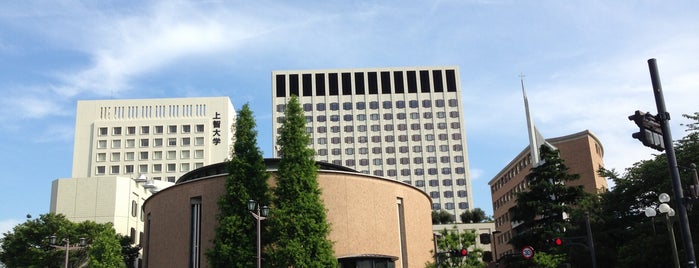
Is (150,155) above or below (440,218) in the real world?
above

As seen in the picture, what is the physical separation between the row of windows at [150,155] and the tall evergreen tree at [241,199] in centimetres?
8240

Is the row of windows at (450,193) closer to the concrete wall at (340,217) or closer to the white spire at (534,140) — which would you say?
the white spire at (534,140)

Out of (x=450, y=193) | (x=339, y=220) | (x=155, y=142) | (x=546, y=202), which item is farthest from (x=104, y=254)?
(x=450, y=193)

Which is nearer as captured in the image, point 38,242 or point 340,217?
point 340,217

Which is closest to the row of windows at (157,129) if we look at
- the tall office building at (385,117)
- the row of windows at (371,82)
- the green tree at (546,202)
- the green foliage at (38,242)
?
the tall office building at (385,117)

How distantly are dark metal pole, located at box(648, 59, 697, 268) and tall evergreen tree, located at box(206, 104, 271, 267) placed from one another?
25.4 m

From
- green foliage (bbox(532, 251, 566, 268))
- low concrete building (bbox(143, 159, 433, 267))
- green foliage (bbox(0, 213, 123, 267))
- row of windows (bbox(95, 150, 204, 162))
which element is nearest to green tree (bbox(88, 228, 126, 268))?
low concrete building (bbox(143, 159, 433, 267))

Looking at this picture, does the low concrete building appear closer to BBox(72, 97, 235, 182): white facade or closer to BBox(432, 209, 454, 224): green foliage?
BBox(432, 209, 454, 224): green foliage

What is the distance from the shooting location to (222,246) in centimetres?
3534

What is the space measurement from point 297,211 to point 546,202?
759 inches

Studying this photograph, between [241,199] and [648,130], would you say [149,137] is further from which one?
[648,130]

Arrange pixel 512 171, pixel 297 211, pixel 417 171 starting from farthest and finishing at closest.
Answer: pixel 417 171 → pixel 512 171 → pixel 297 211

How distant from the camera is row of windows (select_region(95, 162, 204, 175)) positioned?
11850 centimetres

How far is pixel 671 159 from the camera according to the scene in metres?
13.9
